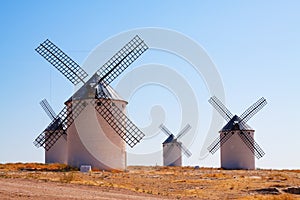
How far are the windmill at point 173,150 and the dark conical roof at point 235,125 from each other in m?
18.2

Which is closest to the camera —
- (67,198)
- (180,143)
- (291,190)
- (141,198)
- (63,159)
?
(67,198)

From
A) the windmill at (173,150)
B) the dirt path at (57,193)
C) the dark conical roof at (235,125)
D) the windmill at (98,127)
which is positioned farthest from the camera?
the windmill at (173,150)

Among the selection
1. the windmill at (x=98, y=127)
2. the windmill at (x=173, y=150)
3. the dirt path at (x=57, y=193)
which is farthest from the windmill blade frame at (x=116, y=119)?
the windmill at (x=173, y=150)

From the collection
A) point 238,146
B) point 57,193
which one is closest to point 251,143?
point 238,146

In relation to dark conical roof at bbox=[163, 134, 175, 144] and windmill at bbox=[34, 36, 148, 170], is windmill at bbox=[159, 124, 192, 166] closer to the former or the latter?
dark conical roof at bbox=[163, 134, 175, 144]

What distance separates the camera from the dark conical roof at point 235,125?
52.9 metres

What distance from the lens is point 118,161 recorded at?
36844 mm

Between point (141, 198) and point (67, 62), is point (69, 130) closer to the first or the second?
point (67, 62)

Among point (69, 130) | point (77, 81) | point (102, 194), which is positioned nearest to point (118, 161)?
point (69, 130)

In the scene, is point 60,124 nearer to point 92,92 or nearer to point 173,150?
point 92,92

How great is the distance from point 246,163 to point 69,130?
74.8 feet

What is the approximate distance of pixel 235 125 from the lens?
53.1 meters

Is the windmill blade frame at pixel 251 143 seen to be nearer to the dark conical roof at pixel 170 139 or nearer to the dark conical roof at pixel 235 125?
the dark conical roof at pixel 235 125

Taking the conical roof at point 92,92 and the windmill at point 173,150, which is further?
the windmill at point 173,150
